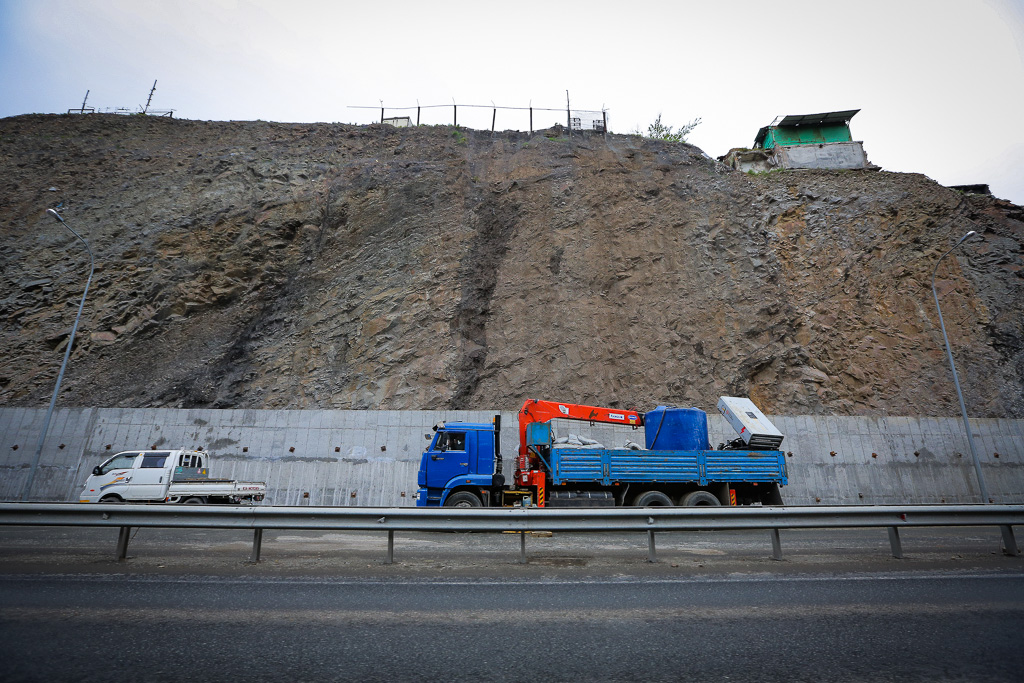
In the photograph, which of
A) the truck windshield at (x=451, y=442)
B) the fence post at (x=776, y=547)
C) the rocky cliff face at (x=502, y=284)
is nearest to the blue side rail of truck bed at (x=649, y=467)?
the truck windshield at (x=451, y=442)

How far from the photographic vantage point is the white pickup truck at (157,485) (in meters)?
14.6

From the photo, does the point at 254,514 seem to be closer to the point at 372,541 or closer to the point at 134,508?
the point at 134,508

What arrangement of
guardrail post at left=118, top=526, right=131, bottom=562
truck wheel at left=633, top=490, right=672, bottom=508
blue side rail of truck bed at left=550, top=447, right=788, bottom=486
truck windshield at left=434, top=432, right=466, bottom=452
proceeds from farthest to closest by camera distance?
truck windshield at left=434, top=432, right=466, bottom=452 < blue side rail of truck bed at left=550, top=447, right=788, bottom=486 < truck wheel at left=633, top=490, right=672, bottom=508 < guardrail post at left=118, top=526, right=131, bottom=562

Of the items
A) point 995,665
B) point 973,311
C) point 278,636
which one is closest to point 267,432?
point 278,636

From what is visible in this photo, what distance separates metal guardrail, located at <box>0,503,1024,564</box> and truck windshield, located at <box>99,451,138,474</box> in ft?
34.0

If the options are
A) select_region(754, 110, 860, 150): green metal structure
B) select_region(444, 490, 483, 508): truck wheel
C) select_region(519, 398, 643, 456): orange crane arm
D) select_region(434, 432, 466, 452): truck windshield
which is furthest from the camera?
select_region(754, 110, 860, 150): green metal structure

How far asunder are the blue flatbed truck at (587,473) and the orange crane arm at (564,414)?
0.04 m

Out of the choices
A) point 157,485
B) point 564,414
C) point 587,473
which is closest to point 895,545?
point 587,473

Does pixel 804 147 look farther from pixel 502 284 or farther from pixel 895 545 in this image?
pixel 895 545

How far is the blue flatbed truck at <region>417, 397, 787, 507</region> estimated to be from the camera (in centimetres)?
1317

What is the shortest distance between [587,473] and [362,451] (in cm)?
853

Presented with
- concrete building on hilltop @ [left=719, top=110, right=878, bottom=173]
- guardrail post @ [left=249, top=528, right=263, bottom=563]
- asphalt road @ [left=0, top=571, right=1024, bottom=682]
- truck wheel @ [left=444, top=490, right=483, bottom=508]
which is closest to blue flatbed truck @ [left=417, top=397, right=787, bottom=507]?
truck wheel @ [left=444, top=490, right=483, bottom=508]

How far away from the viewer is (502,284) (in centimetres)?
2423

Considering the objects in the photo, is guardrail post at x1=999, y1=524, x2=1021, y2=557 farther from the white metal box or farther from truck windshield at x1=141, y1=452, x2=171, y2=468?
truck windshield at x1=141, y1=452, x2=171, y2=468
